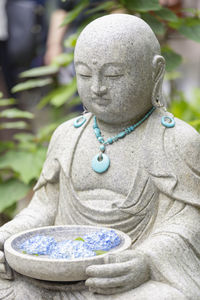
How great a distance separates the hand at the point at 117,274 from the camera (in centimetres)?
244

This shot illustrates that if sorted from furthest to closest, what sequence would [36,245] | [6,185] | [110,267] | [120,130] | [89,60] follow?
[6,185], [120,130], [89,60], [36,245], [110,267]

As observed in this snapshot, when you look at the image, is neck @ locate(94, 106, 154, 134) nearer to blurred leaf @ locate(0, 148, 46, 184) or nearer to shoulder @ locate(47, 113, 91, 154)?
shoulder @ locate(47, 113, 91, 154)

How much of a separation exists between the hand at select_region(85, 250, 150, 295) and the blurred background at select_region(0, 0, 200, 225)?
5.86 feet

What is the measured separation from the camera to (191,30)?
169 inches

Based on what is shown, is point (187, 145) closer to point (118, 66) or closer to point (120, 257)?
point (118, 66)

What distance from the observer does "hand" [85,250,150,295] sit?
8.01 feet

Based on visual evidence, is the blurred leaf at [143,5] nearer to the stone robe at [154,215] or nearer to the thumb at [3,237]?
the stone robe at [154,215]

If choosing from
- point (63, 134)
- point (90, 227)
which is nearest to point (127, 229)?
point (90, 227)

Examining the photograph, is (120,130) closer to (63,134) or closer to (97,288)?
(63,134)

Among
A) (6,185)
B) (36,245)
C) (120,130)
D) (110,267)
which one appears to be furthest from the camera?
(6,185)

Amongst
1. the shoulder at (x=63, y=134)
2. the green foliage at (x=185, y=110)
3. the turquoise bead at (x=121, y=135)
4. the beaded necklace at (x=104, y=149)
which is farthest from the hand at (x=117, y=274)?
the green foliage at (x=185, y=110)

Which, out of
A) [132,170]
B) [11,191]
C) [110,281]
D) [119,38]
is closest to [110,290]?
[110,281]

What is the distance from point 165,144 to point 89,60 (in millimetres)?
550

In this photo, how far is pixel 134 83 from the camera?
2814 mm
